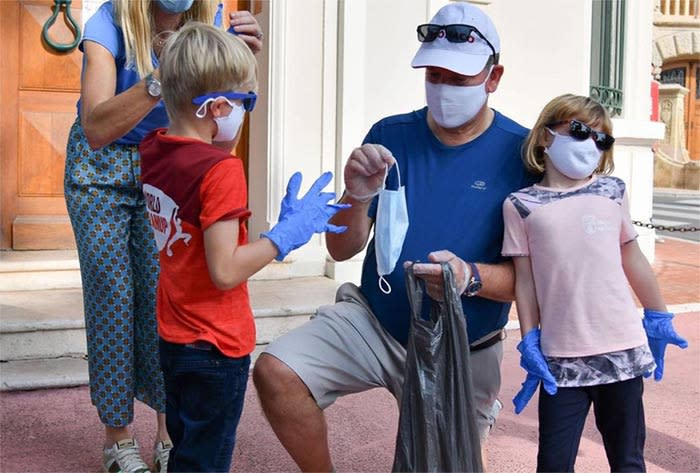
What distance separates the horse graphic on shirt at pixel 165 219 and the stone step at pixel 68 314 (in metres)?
2.45

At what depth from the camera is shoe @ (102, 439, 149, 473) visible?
3281 millimetres

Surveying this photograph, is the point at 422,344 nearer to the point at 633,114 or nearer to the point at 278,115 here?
the point at 278,115

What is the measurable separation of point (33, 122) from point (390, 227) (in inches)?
151

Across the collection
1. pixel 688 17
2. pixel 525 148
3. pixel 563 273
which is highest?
pixel 688 17

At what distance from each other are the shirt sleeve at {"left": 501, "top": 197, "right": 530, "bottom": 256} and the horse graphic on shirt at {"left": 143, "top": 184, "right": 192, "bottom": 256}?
3.19 ft

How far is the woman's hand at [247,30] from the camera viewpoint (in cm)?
277

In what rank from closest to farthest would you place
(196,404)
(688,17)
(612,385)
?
(196,404) < (612,385) < (688,17)

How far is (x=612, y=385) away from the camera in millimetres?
2752

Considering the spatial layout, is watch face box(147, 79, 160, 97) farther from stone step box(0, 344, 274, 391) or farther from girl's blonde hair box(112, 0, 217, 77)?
stone step box(0, 344, 274, 391)

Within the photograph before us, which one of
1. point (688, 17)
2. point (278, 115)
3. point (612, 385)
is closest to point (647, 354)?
point (612, 385)

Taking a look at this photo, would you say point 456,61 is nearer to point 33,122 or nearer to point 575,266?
point 575,266

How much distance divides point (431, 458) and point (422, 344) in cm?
31

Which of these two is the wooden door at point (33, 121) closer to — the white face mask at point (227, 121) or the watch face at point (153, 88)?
the watch face at point (153, 88)

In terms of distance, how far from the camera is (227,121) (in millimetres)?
2455
